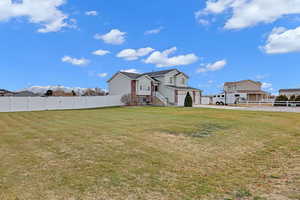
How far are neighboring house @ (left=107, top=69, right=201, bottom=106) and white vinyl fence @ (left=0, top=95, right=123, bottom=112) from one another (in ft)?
8.63

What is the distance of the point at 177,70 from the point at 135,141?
98.4 ft

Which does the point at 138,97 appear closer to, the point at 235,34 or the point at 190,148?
the point at 235,34

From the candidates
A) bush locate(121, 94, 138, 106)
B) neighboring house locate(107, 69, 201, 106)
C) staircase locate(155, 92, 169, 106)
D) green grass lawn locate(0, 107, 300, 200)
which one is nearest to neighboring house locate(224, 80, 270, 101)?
neighboring house locate(107, 69, 201, 106)

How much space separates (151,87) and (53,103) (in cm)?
1543

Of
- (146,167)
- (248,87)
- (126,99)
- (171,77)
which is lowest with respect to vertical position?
(146,167)

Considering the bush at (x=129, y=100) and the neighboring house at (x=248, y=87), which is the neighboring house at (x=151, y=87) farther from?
the neighboring house at (x=248, y=87)

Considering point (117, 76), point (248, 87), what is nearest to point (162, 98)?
point (117, 76)

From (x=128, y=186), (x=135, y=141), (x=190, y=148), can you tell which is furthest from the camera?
(x=135, y=141)

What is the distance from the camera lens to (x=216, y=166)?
4703 millimetres

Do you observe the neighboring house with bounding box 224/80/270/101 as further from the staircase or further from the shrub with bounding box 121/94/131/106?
the shrub with bounding box 121/94/131/106

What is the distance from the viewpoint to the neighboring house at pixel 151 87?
3048 centimetres

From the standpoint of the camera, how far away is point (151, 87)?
32719 millimetres

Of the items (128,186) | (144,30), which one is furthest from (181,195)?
(144,30)

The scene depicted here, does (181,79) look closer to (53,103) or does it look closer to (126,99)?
(126,99)
